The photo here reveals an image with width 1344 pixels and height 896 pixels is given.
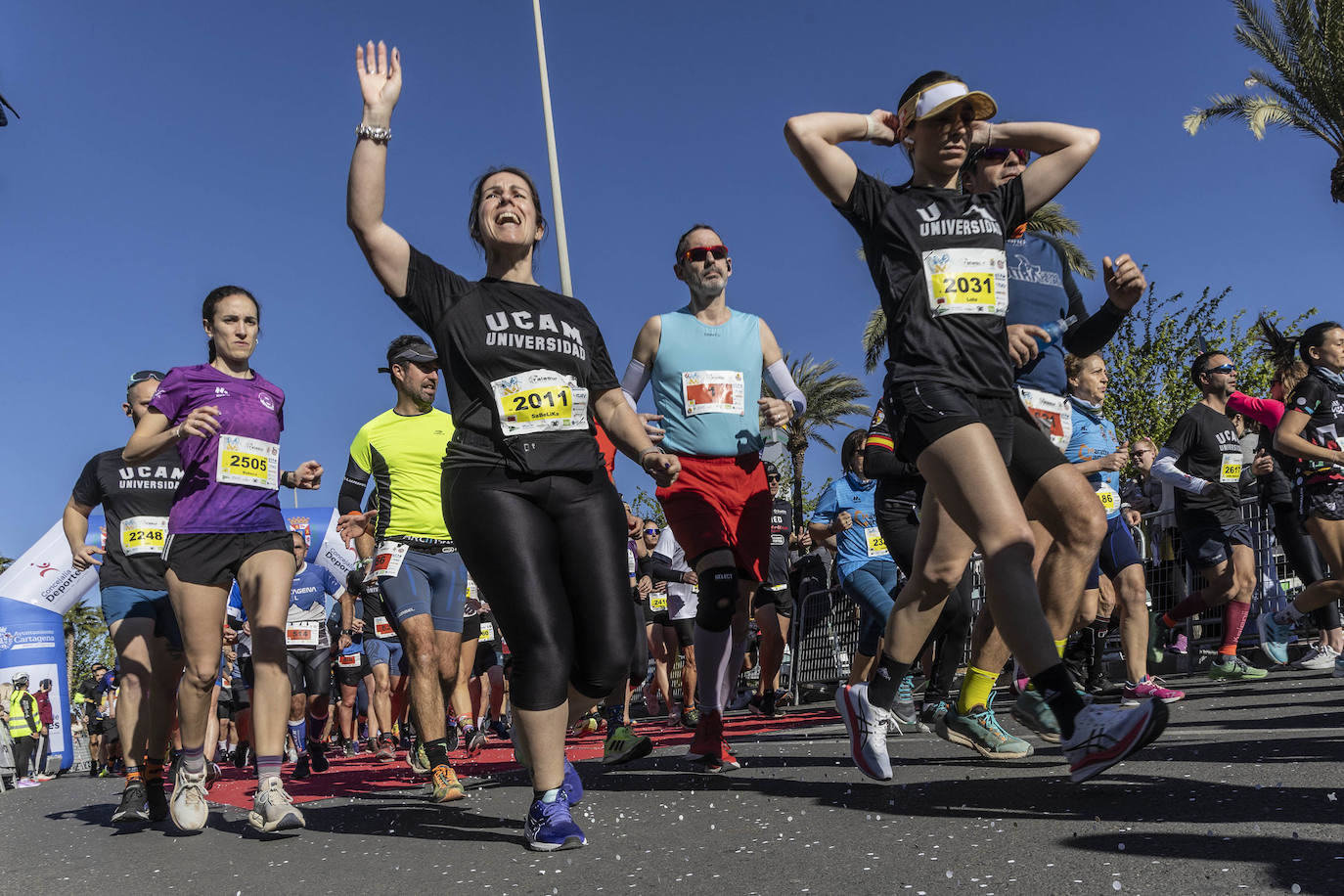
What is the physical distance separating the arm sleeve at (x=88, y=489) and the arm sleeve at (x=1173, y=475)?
7.33 metres

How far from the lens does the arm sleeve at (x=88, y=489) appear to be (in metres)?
6.89

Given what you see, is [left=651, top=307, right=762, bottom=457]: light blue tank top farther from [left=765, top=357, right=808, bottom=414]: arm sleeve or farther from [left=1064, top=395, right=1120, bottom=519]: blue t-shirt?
[left=1064, top=395, right=1120, bottom=519]: blue t-shirt

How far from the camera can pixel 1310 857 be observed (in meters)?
2.45

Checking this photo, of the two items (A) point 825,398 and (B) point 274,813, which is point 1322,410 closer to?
(B) point 274,813

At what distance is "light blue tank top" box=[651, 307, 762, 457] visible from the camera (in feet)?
18.4

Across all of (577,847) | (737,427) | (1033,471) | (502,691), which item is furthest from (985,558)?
(502,691)

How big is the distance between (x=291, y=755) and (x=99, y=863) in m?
12.2

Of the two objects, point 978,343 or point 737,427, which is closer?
point 978,343

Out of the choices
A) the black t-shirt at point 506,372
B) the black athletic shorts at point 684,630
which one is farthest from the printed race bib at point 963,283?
the black athletic shorts at point 684,630

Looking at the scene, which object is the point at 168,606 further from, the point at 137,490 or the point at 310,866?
the point at 310,866

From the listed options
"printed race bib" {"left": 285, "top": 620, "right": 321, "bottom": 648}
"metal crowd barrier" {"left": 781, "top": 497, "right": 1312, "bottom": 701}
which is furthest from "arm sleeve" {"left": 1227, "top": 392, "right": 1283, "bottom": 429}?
"printed race bib" {"left": 285, "top": 620, "right": 321, "bottom": 648}

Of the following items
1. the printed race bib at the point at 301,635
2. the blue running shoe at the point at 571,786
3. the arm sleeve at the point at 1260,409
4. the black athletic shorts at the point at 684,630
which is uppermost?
the arm sleeve at the point at 1260,409

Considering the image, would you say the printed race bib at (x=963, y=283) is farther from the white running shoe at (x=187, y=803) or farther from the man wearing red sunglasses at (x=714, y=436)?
the white running shoe at (x=187, y=803)

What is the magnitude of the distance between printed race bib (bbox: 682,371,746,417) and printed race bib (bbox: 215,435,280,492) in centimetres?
195
